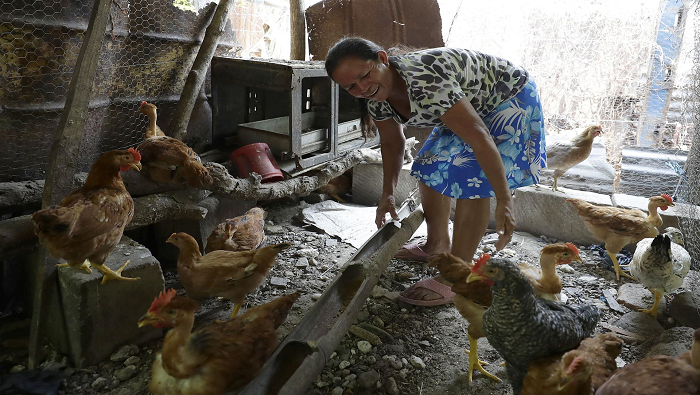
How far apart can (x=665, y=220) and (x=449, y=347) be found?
7.54ft

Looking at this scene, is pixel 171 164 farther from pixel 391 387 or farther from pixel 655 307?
pixel 655 307

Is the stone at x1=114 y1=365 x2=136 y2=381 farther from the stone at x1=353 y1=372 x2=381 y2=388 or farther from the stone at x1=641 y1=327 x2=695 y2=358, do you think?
the stone at x1=641 y1=327 x2=695 y2=358

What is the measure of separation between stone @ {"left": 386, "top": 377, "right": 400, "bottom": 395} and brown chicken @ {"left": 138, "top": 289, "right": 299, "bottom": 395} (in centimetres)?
67

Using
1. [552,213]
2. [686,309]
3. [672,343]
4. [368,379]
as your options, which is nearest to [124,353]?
[368,379]

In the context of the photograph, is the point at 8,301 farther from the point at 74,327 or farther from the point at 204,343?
the point at 204,343

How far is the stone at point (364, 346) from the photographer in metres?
2.40

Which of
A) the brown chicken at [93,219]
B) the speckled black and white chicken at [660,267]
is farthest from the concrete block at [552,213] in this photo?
the brown chicken at [93,219]

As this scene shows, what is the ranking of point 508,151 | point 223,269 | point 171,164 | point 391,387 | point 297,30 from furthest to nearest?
point 297,30
point 171,164
point 508,151
point 223,269
point 391,387

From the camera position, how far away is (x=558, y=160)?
4219mm

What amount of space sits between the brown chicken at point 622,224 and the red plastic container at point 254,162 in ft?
7.97

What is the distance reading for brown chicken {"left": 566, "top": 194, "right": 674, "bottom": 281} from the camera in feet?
10.7

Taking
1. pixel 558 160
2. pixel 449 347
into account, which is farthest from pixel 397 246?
pixel 558 160

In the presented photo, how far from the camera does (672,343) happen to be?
7.49 ft

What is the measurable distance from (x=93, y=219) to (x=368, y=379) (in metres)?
1.48
